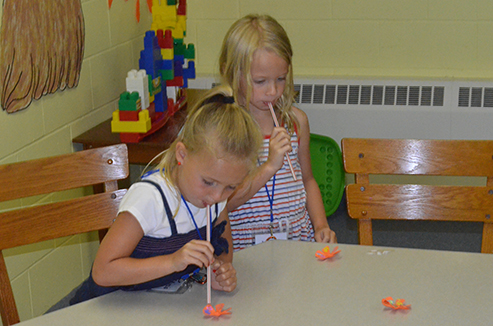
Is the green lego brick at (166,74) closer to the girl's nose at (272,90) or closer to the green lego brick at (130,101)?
the green lego brick at (130,101)

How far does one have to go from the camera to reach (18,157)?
1.95m

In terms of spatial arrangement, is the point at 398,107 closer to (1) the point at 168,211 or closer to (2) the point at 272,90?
(2) the point at 272,90

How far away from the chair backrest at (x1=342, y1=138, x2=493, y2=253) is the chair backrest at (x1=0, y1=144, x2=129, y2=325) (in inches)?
24.2

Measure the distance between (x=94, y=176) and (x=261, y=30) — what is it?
62 cm

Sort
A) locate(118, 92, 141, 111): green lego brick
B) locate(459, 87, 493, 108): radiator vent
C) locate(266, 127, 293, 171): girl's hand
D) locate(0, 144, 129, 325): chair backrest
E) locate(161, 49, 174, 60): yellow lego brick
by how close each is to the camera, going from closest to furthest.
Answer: locate(0, 144, 129, 325): chair backrest
locate(266, 127, 293, 171): girl's hand
locate(118, 92, 141, 111): green lego brick
locate(161, 49, 174, 60): yellow lego brick
locate(459, 87, 493, 108): radiator vent

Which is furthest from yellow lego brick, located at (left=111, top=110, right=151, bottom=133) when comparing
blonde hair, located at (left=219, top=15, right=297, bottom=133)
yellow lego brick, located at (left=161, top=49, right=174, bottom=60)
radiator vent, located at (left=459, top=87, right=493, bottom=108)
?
radiator vent, located at (left=459, top=87, right=493, bottom=108)

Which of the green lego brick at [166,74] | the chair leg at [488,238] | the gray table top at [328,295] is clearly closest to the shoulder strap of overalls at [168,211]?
the gray table top at [328,295]

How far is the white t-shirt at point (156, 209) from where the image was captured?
45.4 inches

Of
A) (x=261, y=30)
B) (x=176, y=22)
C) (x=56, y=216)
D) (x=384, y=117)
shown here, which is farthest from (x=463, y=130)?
(x=56, y=216)

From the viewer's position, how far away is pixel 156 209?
46.6 inches

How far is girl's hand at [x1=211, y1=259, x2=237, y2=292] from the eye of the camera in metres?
1.11

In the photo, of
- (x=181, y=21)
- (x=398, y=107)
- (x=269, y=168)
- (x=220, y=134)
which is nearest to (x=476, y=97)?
(x=398, y=107)

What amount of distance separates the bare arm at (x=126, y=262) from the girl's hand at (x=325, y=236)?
638 mm

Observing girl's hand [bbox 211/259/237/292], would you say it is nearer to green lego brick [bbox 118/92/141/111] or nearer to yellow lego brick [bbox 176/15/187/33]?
green lego brick [bbox 118/92/141/111]
